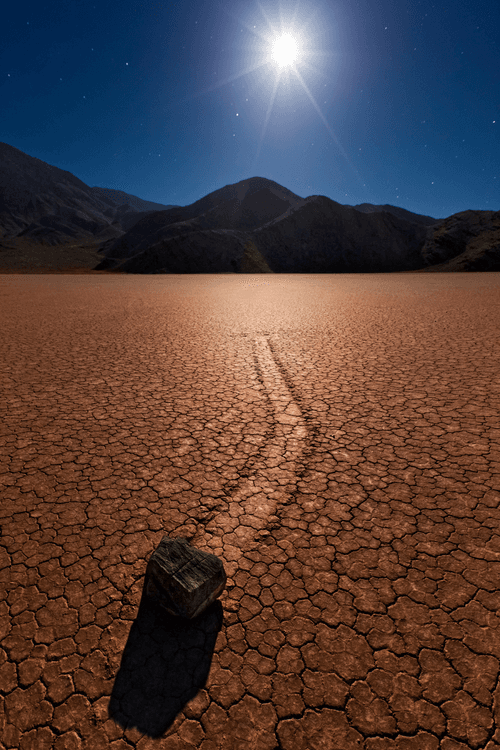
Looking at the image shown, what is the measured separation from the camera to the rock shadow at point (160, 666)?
53.0 inches

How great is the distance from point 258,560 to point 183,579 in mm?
510

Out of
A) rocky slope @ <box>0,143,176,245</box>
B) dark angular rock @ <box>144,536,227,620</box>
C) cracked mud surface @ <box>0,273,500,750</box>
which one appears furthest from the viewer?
rocky slope @ <box>0,143,176,245</box>

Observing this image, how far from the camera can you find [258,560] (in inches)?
77.9

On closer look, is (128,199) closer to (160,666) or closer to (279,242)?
(279,242)

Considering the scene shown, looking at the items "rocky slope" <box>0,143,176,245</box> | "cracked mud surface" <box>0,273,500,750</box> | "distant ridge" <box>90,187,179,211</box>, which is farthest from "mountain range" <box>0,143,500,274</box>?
"distant ridge" <box>90,187,179,211</box>

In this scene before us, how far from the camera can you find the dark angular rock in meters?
1.60

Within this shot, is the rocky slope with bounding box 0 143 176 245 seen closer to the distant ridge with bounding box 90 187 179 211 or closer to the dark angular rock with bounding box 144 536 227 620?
the distant ridge with bounding box 90 187 179 211

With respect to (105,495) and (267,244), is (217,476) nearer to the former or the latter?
(105,495)

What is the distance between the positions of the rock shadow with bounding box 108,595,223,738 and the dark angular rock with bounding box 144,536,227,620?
65 mm

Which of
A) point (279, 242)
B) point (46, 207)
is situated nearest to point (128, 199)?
point (46, 207)

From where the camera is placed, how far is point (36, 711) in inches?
52.9

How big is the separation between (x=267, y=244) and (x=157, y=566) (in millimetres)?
52741

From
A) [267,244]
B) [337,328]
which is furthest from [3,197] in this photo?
[337,328]

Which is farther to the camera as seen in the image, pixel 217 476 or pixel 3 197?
pixel 3 197
